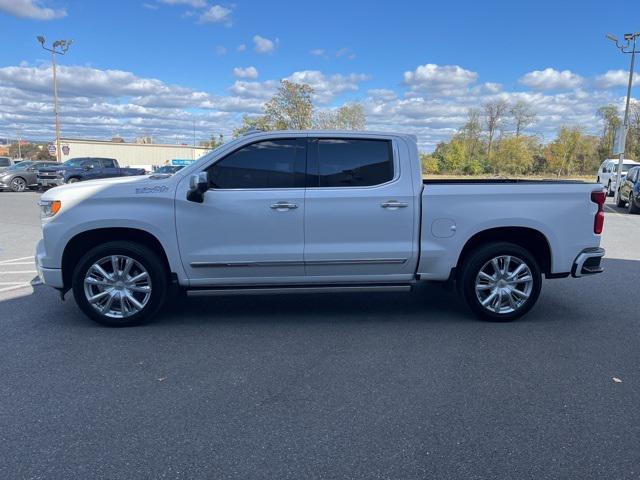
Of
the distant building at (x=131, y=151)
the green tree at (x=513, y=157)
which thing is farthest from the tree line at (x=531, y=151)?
the distant building at (x=131, y=151)

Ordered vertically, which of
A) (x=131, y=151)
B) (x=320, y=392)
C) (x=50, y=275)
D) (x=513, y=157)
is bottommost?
(x=320, y=392)

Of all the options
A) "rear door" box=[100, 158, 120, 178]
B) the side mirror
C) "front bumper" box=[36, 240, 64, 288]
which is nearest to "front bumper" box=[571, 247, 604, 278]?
the side mirror

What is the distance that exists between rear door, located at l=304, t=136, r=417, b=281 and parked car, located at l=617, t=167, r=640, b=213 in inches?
620

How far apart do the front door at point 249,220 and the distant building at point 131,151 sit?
5402 cm

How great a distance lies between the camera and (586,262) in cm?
536

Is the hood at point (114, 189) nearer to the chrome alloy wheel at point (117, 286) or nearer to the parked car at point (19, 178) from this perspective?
the chrome alloy wheel at point (117, 286)

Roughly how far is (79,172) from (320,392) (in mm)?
24458

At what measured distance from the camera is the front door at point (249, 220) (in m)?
5.01

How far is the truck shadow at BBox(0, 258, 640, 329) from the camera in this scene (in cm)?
552

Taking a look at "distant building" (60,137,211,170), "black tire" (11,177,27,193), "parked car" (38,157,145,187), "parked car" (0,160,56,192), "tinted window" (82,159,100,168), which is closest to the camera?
"parked car" (38,157,145,187)

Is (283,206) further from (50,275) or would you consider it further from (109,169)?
(109,169)

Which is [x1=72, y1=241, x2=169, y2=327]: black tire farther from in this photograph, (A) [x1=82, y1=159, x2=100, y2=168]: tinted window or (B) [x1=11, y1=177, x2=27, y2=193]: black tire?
(B) [x1=11, y1=177, x2=27, y2=193]: black tire

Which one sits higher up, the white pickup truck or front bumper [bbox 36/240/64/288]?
the white pickup truck

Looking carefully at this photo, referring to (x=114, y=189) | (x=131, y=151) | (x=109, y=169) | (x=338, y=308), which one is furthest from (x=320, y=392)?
(x=131, y=151)
